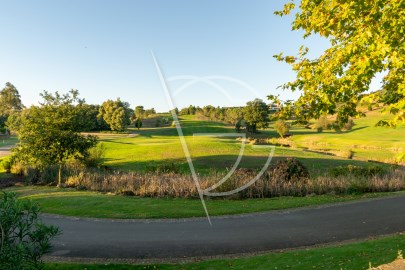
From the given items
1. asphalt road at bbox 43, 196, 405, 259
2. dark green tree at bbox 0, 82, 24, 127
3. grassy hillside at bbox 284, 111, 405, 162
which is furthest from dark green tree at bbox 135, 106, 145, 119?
asphalt road at bbox 43, 196, 405, 259

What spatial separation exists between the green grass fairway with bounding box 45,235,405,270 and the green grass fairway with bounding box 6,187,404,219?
6.24m

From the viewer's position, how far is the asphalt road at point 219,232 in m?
12.1

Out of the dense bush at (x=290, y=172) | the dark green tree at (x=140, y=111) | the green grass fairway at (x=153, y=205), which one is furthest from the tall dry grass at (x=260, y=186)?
the dark green tree at (x=140, y=111)

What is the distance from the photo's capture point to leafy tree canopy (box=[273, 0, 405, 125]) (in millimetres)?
7344

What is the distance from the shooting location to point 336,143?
6681cm

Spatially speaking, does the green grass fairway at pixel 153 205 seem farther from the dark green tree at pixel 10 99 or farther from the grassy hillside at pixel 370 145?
the dark green tree at pixel 10 99

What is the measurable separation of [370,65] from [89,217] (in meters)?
14.6

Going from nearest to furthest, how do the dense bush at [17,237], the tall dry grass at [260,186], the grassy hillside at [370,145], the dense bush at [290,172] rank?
the dense bush at [17,237] → the tall dry grass at [260,186] → the dense bush at [290,172] → the grassy hillside at [370,145]

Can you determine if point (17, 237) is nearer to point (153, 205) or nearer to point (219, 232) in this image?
point (219, 232)

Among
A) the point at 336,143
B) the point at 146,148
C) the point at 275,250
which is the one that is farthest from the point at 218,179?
the point at 336,143

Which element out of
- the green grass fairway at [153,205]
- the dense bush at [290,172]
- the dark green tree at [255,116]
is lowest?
the green grass fairway at [153,205]

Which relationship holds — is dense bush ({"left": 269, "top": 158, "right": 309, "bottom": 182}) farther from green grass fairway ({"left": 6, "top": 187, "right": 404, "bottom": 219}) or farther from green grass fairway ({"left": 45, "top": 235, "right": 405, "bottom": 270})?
green grass fairway ({"left": 45, "top": 235, "right": 405, "bottom": 270})

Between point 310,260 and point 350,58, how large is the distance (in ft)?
19.7

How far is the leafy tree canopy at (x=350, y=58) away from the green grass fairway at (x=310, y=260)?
4.12 meters
